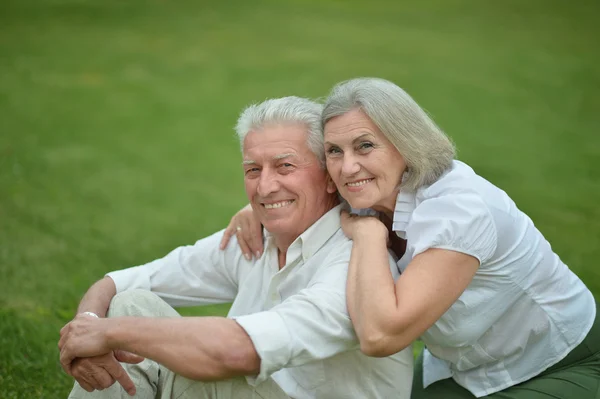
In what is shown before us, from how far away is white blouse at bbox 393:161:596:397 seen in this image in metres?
2.75

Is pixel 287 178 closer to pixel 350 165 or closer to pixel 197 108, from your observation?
pixel 350 165

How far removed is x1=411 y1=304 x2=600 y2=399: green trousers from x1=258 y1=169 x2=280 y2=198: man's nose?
1.01 metres

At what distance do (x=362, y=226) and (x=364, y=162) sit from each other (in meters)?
0.22

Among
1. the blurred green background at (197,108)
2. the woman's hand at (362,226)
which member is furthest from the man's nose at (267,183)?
the blurred green background at (197,108)

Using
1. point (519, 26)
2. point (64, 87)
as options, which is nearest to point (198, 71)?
point (64, 87)

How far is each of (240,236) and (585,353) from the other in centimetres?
140

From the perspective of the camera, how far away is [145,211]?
309 inches

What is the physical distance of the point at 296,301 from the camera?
2.66 metres

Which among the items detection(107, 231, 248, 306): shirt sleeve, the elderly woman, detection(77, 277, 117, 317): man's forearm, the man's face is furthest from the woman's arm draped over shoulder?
detection(77, 277, 117, 317): man's forearm

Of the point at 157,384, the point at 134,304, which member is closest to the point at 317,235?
the point at 134,304

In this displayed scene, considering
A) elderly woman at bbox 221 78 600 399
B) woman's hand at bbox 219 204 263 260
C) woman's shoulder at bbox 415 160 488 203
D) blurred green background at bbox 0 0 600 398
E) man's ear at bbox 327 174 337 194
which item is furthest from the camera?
blurred green background at bbox 0 0 600 398

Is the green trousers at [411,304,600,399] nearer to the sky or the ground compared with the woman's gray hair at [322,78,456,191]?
nearer to the ground

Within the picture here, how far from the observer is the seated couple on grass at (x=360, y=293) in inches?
103

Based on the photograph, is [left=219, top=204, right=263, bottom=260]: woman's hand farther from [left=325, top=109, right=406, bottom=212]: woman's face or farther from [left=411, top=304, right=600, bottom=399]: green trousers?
[left=411, top=304, right=600, bottom=399]: green trousers
